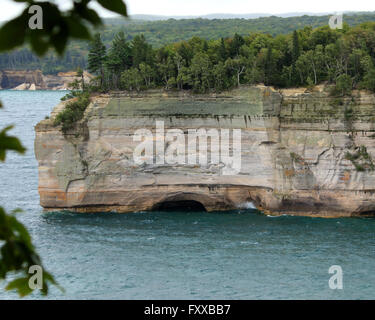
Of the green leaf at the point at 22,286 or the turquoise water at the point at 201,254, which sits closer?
the green leaf at the point at 22,286

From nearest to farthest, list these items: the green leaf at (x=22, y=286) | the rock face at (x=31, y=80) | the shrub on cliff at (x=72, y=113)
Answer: the green leaf at (x=22, y=286) < the shrub on cliff at (x=72, y=113) < the rock face at (x=31, y=80)

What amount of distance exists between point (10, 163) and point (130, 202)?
66.3ft

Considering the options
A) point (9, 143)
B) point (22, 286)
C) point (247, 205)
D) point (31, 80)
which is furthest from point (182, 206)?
point (31, 80)

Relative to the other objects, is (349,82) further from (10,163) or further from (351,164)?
(10,163)

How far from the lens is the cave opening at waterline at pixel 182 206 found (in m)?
38.0

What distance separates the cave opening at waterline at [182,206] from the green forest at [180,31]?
4790 centimetres

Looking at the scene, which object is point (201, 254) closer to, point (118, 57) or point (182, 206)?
point (182, 206)

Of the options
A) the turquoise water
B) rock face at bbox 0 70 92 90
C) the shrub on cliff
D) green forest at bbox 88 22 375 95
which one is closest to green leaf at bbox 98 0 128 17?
the turquoise water

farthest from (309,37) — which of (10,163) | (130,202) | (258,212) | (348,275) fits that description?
(10,163)

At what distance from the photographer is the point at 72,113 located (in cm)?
3550

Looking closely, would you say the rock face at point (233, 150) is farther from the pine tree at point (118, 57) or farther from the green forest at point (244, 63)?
the pine tree at point (118, 57)

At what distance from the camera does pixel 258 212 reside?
36625mm

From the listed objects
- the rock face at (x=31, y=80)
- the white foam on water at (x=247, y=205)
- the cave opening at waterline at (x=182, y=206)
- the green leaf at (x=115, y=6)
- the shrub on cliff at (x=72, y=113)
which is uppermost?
the green leaf at (x=115, y=6)

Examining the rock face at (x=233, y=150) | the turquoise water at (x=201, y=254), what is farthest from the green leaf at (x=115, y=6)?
the rock face at (x=233, y=150)
